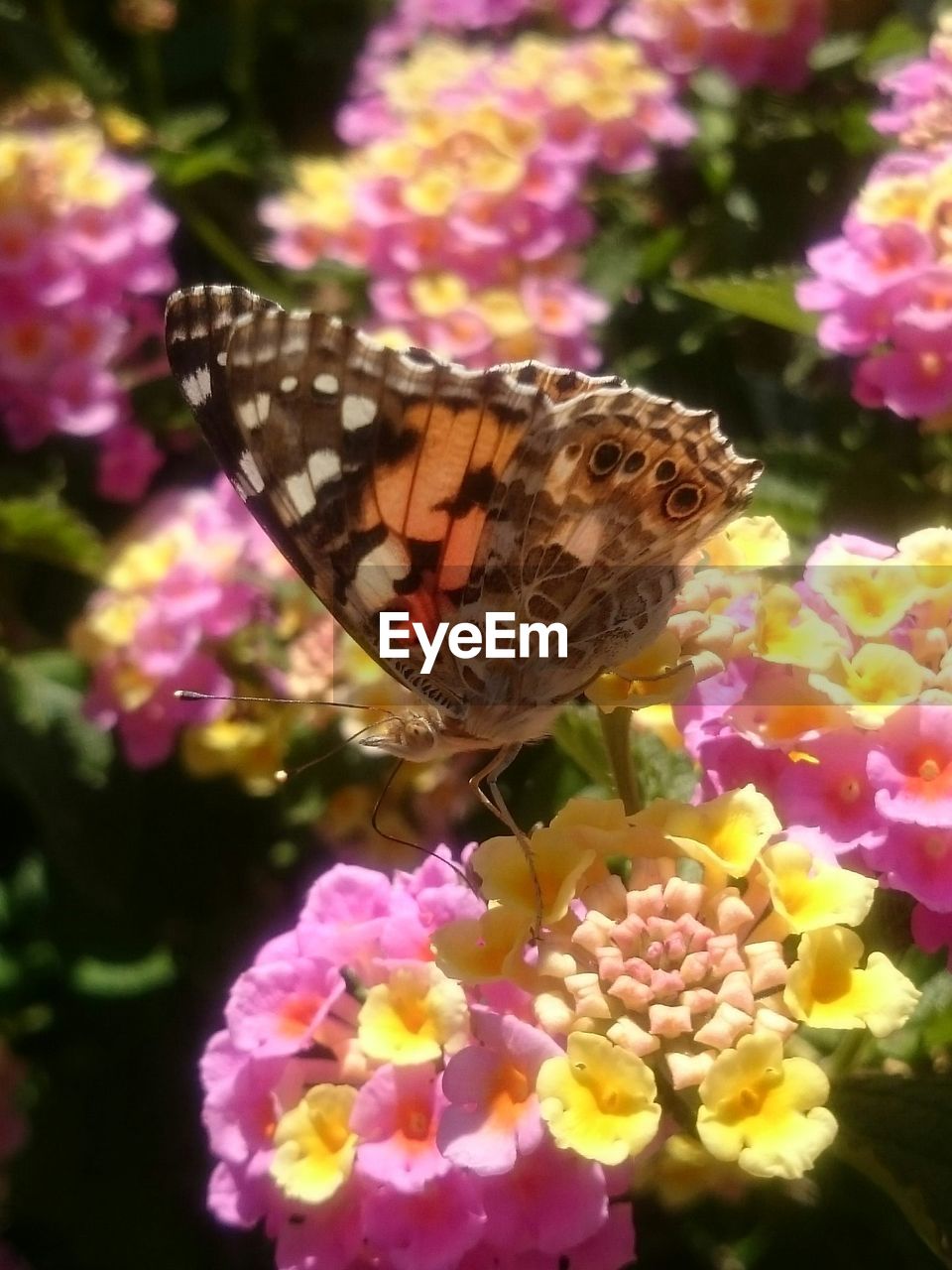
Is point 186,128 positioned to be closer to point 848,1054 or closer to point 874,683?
point 874,683

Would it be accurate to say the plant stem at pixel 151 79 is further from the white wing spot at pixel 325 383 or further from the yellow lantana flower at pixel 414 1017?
the yellow lantana flower at pixel 414 1017

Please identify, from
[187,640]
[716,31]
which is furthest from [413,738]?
[716,31]

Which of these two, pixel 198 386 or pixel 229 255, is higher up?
pixel 198 386

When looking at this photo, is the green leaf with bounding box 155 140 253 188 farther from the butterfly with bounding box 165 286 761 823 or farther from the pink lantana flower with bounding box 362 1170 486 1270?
A: the pink lantana flower with bounding box 362 1170 486 1270

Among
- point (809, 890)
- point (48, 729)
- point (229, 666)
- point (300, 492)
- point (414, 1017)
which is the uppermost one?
point (300, 492)

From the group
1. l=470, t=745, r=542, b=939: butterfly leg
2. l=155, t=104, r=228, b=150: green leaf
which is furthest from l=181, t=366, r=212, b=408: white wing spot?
l=155, t=104, r=228, b=150: green leaf

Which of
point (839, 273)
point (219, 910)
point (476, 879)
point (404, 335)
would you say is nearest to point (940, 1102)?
point (476, 879)
